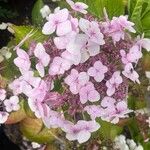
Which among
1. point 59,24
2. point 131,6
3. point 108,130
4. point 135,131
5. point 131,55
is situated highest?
point 59,24

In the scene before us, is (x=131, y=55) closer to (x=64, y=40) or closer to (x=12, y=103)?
(x=64, y=40)

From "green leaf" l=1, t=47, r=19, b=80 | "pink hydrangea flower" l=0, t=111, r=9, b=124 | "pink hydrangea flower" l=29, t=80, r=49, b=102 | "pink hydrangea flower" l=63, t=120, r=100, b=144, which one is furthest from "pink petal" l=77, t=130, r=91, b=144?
"green leaf" l=1, t=47, r=19, b=80

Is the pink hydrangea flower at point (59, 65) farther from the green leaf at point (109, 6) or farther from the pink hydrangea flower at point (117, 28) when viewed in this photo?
the green leaf at point (109, 6)

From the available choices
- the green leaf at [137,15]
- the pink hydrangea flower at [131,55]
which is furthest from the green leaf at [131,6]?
the pink hydrangea flower at [131,55]

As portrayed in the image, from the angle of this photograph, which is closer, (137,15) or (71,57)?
(71,57)

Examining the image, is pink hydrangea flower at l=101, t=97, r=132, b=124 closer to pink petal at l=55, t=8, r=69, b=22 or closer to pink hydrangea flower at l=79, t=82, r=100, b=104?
pink hydrangea flower at l=79, t=82, r=100, b=104

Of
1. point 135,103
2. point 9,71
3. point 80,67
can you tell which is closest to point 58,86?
point 80,67

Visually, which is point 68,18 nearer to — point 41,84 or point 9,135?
point 41,84

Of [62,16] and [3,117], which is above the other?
[62,16]
